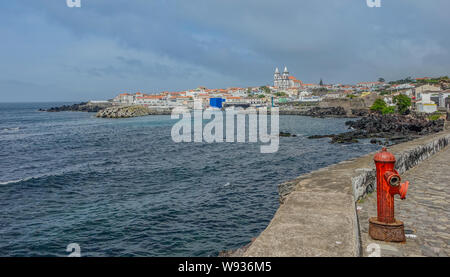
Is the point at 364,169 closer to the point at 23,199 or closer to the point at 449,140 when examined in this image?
the point at 449,140

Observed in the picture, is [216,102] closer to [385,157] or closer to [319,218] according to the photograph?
[385,157]

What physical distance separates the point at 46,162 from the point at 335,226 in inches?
968

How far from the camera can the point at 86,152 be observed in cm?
2848

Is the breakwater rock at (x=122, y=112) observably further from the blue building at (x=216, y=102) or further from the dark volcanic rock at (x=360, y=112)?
the dark volcanic rock at (x=360, y=112)

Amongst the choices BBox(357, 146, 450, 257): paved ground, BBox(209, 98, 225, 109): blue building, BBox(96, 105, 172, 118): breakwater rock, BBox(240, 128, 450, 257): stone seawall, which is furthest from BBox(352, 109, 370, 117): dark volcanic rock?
BBox(240, 128, 450, 257): stone seawall

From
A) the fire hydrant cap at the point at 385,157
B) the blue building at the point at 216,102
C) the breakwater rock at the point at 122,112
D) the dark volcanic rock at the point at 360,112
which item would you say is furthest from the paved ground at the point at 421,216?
the blue building at the point at 216,102

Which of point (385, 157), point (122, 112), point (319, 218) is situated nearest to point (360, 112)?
point (122, 112)

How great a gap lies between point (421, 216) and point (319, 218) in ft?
7.64

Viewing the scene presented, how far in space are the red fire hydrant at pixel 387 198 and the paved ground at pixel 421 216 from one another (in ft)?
0.41

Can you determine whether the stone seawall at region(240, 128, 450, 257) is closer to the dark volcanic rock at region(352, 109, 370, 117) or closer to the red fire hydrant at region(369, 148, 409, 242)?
the red fire hydrant at region(369, 148, 409, 242)

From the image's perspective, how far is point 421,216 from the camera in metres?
5.21

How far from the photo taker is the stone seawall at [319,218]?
3.17 meters
